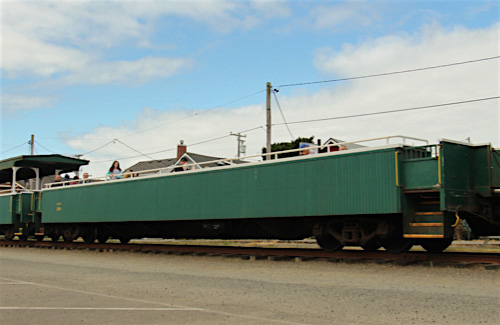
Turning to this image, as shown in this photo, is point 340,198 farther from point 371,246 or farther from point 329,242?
point 371,246

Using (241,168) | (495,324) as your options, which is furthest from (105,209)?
(495,324)

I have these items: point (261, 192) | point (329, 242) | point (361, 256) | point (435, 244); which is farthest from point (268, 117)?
point (361, 256)

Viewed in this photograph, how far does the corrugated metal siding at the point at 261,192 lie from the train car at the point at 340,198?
0.08 feet

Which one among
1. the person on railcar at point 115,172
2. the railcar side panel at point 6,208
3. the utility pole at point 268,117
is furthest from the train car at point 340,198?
the utility pole at point 268,117

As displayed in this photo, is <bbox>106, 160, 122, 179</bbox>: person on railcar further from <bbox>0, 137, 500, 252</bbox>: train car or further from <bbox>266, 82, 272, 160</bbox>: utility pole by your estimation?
<bbox>266, 82, 272, 160</bbox>: utility pole

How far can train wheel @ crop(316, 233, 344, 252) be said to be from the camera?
11562 millimetres

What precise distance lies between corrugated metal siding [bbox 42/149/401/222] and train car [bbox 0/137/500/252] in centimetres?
2

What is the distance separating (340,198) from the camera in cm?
1084

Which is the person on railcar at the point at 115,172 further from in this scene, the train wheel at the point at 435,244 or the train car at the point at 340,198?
the train wheel at the point at 435,244

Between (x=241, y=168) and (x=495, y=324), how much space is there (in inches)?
328

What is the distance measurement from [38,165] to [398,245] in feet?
50.0

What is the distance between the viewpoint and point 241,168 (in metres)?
13.0

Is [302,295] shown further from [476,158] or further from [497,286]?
[476,158]

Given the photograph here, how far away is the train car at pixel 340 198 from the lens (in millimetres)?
9766
